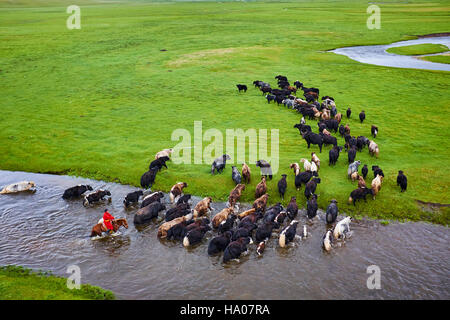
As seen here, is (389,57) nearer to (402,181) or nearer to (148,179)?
(402,181)

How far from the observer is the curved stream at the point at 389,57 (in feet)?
137

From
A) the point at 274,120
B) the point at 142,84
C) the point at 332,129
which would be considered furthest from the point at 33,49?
the point at 332,129

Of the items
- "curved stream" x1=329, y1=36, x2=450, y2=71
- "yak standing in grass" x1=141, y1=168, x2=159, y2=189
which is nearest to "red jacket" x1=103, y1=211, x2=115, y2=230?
"yak standing in grass" x1=141, y1=168, x2=159, y2=189

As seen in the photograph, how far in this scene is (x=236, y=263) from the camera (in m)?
11.6

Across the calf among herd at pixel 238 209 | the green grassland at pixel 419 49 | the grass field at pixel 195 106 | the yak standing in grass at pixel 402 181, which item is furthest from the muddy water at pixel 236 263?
the green grassland at pixel 419 49

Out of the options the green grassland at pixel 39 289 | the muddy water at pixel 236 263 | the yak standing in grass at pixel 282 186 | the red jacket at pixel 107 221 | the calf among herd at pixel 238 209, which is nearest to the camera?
the green grassland at pixel 39 289

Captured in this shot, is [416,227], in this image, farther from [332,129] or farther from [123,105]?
[123,105]

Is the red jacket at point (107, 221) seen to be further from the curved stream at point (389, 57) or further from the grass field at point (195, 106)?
the curved stream at point (389, 57)

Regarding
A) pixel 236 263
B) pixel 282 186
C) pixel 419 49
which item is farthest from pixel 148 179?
pixel 419 49

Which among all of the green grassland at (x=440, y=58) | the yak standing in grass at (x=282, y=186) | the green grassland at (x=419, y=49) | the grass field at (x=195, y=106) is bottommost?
the yak standing in grass at (x=282, y=186)

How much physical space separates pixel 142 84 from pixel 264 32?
123 feet

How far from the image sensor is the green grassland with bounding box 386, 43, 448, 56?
49438 millimetres

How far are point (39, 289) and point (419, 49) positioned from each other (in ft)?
180

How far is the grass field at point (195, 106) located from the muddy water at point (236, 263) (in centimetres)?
239
